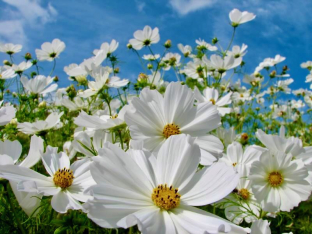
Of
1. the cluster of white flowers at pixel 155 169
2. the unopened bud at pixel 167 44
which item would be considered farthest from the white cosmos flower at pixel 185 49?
the cluster of white flowers at pixel 155 169

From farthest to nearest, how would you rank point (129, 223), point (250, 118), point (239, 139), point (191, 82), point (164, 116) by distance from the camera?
point (250, 118) → point (191, 82) → point (239, 139) → point (164, 116) → point (129, 223)

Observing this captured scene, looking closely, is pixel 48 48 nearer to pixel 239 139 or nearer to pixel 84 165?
pixel 239 139

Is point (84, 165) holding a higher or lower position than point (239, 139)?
lower

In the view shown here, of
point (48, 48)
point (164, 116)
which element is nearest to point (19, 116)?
point (48, 48)

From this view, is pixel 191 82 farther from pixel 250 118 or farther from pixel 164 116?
pixel 164 116

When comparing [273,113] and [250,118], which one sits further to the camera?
[273,113]

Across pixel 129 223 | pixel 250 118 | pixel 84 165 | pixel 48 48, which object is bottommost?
pixel 129 223

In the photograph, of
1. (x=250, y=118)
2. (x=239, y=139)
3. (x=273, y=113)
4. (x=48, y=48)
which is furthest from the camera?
(x=273, y=113)

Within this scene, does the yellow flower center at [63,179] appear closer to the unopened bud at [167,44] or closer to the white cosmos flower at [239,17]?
the white cosmos flower at [239,17]
